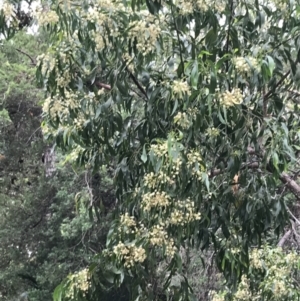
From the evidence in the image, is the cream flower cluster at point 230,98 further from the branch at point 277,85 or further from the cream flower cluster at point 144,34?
the branch at point 277,85

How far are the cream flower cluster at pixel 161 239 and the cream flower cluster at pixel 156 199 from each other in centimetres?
9

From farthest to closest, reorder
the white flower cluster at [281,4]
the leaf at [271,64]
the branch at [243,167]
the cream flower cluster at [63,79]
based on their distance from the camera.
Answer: the branch at [243,167], the white flower cluster at [281,4], the cream flower cluster at [63,79], the leaf at [271,64]

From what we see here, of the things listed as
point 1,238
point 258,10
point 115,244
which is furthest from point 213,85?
point 1,238

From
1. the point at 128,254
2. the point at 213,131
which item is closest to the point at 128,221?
the point at 128,254

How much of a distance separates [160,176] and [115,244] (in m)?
0.42

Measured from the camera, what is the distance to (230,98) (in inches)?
72.6

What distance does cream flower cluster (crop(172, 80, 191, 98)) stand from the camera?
1.83m

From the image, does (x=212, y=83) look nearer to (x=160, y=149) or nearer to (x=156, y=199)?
(x=160, y=149)

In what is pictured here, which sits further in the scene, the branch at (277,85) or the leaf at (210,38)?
the branch at (277,85)

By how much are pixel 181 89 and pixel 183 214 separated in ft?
1.53

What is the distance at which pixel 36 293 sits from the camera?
6.72m

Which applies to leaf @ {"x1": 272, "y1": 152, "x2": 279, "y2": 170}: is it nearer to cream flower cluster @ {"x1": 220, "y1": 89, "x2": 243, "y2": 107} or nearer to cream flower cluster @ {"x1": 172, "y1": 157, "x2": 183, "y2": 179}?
cream flower cluster @ {"x1": 220, "y1": 89, "x2": 243, "y2": 107}

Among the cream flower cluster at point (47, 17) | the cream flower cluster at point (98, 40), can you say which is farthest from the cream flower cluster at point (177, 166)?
the cream flower cluster at point (47, 17)

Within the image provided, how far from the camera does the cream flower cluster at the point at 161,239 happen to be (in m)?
1.86
